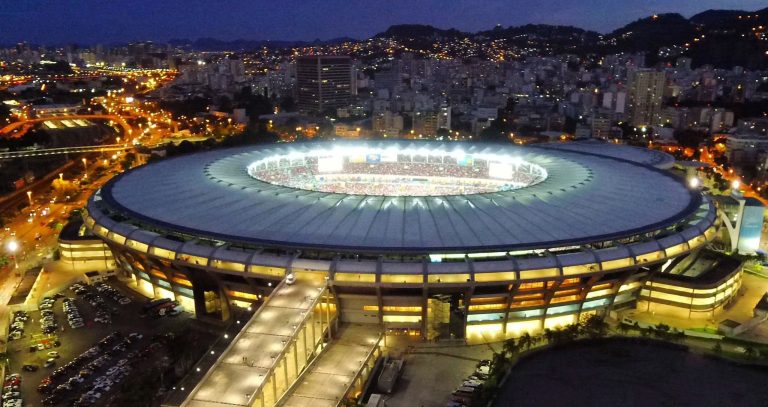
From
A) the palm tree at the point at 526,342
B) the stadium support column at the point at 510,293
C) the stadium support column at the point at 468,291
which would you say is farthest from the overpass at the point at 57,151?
the palm tree at the point at 526,342

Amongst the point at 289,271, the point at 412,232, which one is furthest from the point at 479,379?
the point at 289,271

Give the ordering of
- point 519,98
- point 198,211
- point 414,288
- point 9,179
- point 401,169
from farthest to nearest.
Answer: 1. point 519,98
2. point 9,179
3. point 401,169
4. point 198,211
5. point 414,288

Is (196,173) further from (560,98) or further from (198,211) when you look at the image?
(560,98)

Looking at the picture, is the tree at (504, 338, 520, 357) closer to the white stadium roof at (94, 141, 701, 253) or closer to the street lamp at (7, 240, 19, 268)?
the white stadium roof at (94, 141, 701, 253)

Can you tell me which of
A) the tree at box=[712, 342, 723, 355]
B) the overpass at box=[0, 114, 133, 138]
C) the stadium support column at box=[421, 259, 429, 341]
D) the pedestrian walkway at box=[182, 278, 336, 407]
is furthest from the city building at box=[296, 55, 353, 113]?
the tree at box=[712, 342, 723, 355]

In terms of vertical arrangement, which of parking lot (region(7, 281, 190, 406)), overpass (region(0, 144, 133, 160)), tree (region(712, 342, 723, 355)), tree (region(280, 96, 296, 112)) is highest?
tree (region(280, 96, 296, 112))
